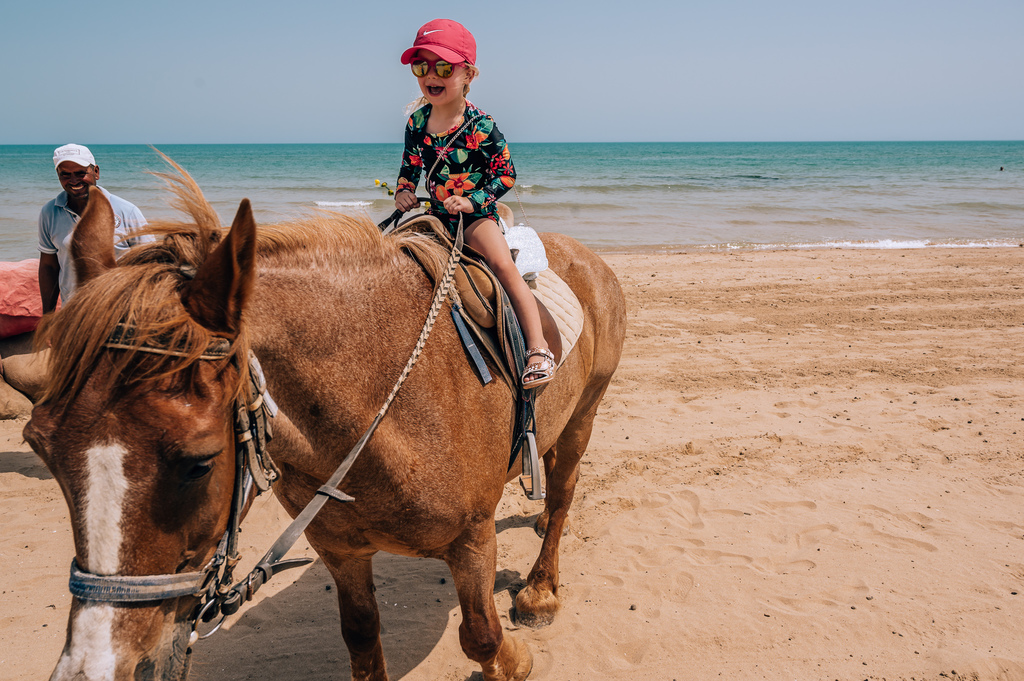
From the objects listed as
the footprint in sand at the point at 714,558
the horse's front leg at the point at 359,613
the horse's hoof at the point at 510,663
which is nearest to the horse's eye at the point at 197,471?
the horse's front leg at the point at 359,613

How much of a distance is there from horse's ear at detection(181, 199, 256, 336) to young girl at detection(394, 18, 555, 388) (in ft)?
3.72

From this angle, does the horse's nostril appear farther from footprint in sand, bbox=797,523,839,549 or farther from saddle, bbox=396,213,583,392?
footprint in sand, bbox=797,523,839,549

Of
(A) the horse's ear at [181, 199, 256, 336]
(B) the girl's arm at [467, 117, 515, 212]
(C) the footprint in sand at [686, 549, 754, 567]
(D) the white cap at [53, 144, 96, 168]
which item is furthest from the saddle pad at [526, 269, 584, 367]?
(D) the white cap at [53, 144, 96, 168]

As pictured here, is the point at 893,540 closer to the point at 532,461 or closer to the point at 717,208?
the point at 532,461

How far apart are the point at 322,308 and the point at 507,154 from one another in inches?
47.3

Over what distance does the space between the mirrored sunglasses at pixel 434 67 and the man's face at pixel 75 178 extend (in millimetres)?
2994

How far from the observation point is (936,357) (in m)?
6.69

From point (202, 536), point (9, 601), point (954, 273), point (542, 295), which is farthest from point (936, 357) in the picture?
point (9, 601)

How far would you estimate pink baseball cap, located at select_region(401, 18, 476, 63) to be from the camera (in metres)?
2.38

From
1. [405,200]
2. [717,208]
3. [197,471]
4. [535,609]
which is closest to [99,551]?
[197,471]

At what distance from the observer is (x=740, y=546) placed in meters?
3.81

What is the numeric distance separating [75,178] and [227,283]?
3.71 meters

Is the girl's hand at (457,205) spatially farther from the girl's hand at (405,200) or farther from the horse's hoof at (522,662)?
the horse's hoof at (522,662)

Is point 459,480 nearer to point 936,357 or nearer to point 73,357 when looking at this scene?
point 73,357
